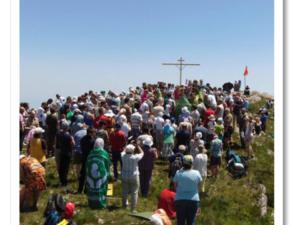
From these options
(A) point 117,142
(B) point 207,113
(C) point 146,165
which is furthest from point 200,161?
(B) point 207,113

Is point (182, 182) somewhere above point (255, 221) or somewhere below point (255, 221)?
above

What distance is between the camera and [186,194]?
11141 millimetres

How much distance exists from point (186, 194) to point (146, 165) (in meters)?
3.22

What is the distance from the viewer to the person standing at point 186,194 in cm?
1112

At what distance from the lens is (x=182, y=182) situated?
11.1m

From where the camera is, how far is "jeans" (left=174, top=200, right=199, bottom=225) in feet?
36.7

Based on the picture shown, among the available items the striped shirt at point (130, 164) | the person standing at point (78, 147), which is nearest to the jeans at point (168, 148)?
the person standing at point (78, 147)

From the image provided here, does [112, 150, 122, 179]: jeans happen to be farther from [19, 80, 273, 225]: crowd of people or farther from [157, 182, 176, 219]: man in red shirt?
[157, 182, 176, 219]: man in red shirt
